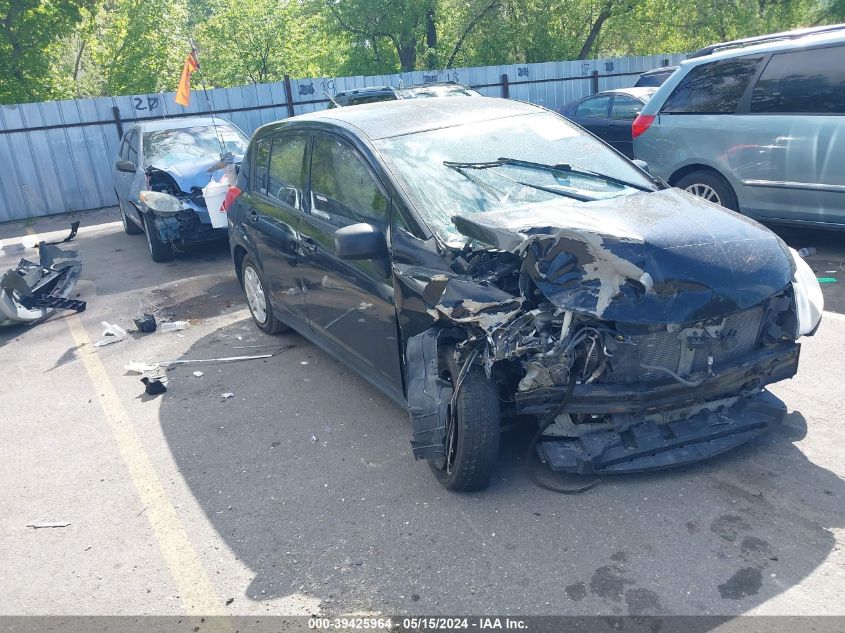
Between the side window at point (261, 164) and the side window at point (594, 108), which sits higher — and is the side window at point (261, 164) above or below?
above

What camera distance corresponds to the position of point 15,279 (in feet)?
24.2

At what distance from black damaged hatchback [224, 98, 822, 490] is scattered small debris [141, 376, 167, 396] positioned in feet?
6.10

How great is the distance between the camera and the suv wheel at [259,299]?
6.19 meters

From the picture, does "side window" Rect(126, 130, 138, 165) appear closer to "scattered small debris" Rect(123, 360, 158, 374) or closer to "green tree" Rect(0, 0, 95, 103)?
"scattered small debris" Rect(123, 360, 158, 374)

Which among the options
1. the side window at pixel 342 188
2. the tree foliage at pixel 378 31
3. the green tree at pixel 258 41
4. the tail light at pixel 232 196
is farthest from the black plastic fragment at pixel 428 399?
the green tree at pixel 258 41

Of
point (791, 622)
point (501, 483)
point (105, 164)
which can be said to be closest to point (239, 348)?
point (501, 483)

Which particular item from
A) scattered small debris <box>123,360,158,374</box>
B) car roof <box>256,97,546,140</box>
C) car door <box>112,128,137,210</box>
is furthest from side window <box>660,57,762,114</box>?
car door <box>112,128,137,210</box>

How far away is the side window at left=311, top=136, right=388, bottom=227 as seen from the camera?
14.0 feet

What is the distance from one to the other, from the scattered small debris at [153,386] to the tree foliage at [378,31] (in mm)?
17926

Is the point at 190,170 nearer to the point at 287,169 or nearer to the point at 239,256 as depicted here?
the point at 239,256

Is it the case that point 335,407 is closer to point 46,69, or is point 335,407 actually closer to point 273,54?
point 46,69

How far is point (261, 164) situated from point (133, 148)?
18.9ft

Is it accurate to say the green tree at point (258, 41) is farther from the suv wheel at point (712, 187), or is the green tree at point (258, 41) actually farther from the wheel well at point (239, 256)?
the suv wheel at point (712, 187)

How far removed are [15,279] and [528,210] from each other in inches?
232
